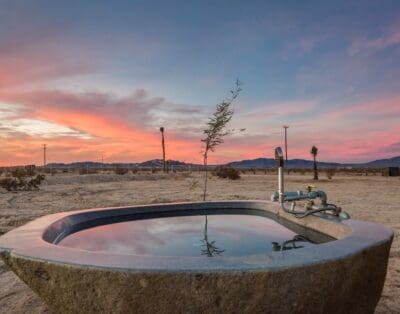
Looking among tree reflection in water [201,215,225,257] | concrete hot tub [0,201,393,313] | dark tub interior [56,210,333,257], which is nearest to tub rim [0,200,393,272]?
concrete hot tub [0,201,393,313]

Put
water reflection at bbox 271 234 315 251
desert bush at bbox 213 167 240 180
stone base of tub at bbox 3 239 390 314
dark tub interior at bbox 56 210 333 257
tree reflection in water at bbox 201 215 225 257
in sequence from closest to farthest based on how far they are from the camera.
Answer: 1. stone base of tub at bbox 3 239 390 314
2. tree reflection in water at bbox 201 215 225 257
3. dark tub interior at bbox 56 210 333 257
4. water reflection at bbox 271 234 315 251
5. desert bush at bbox 213 167 240 180

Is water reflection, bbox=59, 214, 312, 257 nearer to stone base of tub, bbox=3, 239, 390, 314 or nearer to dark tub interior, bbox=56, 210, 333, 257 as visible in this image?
dark tub interior, bbox=56, 210, 333, 257

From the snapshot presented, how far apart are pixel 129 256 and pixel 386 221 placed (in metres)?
9.18

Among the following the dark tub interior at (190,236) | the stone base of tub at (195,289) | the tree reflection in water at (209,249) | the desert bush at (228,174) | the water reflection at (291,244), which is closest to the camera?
the stone base of tub at (195,289)

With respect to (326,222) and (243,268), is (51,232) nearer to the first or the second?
(243,268)

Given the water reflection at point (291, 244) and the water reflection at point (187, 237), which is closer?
the water reflection at point (187, 237)

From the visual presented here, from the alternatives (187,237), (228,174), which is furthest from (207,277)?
(228,174)

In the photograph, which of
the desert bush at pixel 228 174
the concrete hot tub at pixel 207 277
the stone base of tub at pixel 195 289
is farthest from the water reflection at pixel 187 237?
the desert bush at pixel 228 174

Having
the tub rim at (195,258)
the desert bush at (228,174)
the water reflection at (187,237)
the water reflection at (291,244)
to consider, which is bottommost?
the water reflection at (291,244)

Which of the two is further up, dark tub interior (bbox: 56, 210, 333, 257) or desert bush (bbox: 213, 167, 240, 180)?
desert bush (bbox: 213, 167, 240, 180)

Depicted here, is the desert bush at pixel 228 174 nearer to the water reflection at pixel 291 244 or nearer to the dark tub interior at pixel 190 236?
the dark tub interior at pixel 190 236

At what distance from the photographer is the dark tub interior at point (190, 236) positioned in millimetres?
4102

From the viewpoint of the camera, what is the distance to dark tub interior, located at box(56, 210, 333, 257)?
13.5 feet

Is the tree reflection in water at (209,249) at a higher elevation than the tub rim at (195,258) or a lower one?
lower
